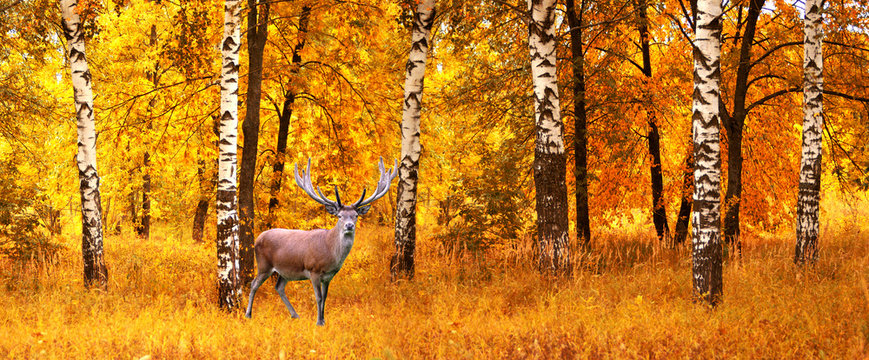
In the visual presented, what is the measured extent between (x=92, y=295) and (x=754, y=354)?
920cm

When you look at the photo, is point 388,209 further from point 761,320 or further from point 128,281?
point 761,320

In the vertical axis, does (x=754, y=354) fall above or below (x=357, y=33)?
below

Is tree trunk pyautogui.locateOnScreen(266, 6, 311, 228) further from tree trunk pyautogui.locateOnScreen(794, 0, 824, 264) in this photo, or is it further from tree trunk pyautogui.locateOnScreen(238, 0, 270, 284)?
tree trunk pyautogui.locateOnScreen(794, 0, 824, 264)

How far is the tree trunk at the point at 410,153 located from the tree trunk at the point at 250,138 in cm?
255

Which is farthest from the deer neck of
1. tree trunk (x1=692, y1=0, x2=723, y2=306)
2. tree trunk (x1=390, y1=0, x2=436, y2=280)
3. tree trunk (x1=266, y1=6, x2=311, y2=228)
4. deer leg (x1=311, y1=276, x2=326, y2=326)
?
tree trunk (x1=266, y1=6, x2=311, y2=228)

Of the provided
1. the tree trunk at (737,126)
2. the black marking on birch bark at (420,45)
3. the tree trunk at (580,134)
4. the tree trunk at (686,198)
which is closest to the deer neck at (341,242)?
the black marking on birch bark at (420,45)

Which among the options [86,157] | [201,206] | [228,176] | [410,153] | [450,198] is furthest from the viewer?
[201,206]

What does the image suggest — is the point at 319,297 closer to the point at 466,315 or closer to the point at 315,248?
the point at 315,248

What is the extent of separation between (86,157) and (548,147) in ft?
24.9

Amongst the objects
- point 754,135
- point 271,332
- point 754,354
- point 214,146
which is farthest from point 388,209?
point 754,354

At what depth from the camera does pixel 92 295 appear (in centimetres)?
984

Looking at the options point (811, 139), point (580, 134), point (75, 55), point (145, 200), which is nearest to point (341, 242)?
point (75, 55)

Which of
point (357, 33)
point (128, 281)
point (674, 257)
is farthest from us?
point (357, 33)

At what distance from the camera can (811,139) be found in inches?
400
